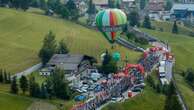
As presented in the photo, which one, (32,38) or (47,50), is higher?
(47,50)

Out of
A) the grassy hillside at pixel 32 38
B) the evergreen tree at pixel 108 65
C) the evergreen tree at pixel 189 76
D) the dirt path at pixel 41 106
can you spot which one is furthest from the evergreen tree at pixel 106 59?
the dirt path at pixel 41 106

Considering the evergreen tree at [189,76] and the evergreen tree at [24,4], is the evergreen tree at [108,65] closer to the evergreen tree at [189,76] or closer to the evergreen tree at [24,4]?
the evergreen tree at [189,76]

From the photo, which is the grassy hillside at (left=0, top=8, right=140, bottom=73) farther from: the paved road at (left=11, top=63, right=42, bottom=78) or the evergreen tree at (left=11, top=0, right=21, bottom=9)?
the evergreen tree at (left=11, top=0, right=21, bottom=9)

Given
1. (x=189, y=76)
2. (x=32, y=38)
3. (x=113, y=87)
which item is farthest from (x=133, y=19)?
(x=113, y=87)

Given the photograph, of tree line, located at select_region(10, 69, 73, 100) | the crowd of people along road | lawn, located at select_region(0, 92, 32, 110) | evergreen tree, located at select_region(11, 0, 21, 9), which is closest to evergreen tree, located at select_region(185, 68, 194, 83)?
the crowd of people along road

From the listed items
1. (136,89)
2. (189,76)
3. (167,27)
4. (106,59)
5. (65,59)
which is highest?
(106,59)

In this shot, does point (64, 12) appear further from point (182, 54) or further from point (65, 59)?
point (65, 59)

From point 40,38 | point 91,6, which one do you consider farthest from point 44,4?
point 40,38
